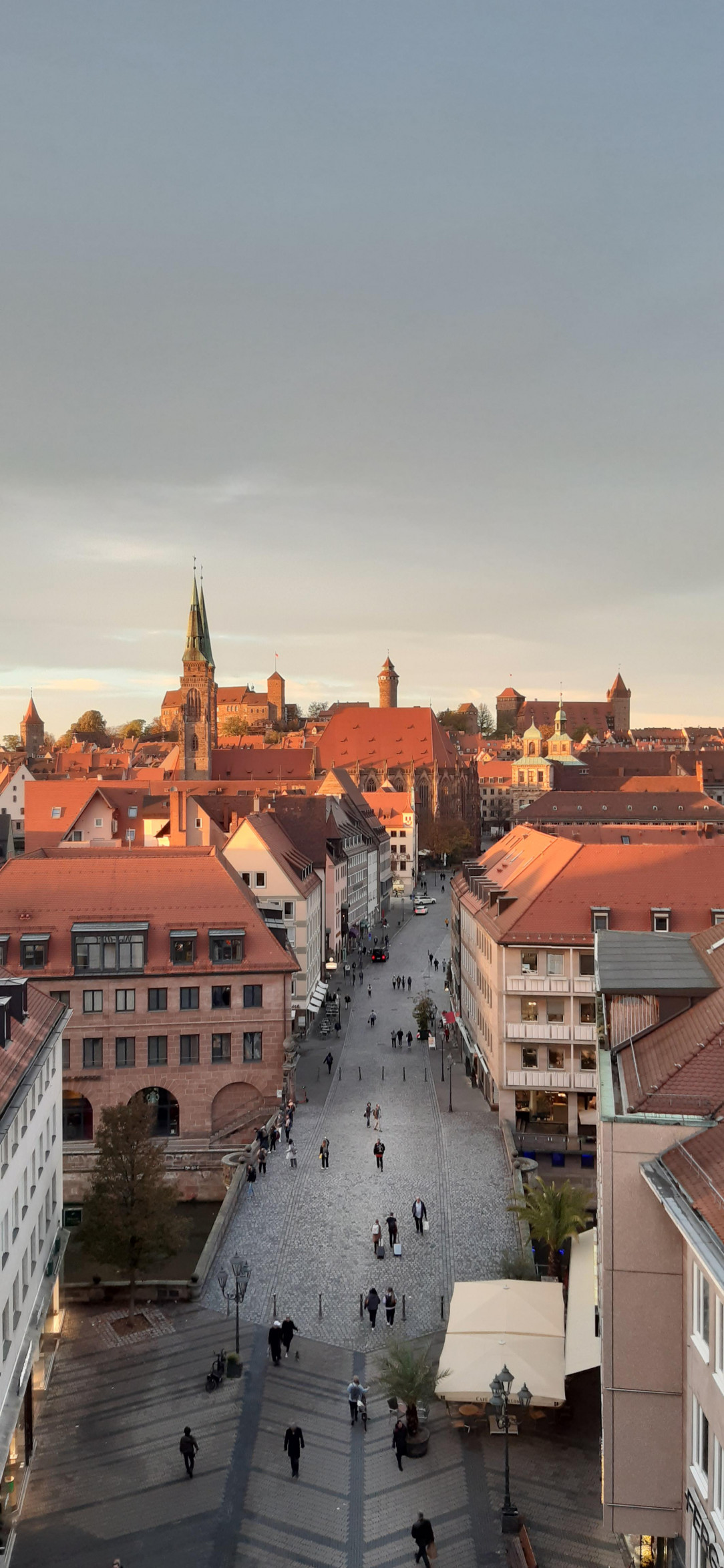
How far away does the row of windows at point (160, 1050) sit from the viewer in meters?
43.8

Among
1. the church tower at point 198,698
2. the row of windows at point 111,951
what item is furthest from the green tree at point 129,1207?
the church tower at point 198,698

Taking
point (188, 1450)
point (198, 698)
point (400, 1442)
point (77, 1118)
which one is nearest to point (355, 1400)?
point (400, 1442)

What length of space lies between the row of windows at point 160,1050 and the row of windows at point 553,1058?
1007cm

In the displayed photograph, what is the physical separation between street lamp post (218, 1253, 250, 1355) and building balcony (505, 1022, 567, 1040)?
15419mm

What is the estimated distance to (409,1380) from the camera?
23.5 m

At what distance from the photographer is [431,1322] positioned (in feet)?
93.4

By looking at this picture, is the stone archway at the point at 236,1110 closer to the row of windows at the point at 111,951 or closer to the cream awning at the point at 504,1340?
the row of windows at the point at 111,951

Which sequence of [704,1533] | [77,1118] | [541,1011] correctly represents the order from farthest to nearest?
[541,1011]
[77,1118]
[704,1533]

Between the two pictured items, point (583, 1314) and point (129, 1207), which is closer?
point (583, 1314)

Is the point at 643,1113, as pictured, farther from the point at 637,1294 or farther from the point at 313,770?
the point at 313,770

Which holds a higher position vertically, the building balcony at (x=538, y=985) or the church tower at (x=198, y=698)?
the church tower at (x=198, y=698)

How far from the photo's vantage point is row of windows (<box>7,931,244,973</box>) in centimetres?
4425

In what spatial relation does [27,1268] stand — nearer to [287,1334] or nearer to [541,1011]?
[287,1334]

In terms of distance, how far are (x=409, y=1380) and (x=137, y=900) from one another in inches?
1011
